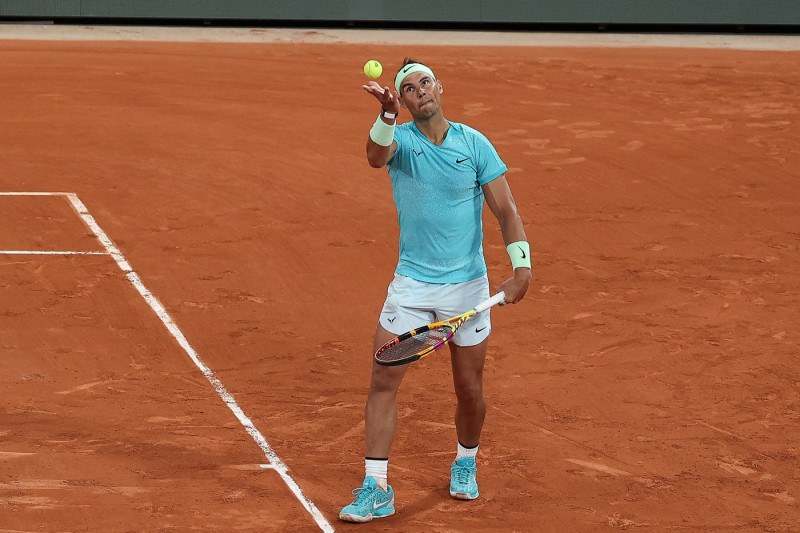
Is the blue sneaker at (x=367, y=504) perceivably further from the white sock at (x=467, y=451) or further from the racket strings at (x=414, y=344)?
the racket strings at (x=414, y=344)

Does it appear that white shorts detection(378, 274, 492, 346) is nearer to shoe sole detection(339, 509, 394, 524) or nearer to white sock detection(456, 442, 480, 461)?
white sock detection(456, 442, 480, 461)

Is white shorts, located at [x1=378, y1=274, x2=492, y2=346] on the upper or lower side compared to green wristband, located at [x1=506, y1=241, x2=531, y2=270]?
lower

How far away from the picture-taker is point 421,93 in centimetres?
585

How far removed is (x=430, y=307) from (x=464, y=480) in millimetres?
1079

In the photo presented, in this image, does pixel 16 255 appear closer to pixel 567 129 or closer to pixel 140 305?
pixel 140 305

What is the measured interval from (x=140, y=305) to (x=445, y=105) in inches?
319

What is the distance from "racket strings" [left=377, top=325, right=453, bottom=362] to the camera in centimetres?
572

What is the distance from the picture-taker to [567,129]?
1584 centimetres

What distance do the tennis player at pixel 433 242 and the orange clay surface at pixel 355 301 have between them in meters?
0.59

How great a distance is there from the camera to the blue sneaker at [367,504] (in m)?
5.97

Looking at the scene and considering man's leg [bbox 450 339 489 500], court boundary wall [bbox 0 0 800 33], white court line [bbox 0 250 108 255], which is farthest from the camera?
court boundary wall [bbox 0 0 800 33]

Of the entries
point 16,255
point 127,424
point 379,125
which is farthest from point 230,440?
point 16,255

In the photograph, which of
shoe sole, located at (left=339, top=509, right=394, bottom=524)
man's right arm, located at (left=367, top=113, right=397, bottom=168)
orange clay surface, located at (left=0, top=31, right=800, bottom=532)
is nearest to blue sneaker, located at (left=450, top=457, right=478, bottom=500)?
orange clay surface, located at (left=0, top=31, right=800, bottom=532)

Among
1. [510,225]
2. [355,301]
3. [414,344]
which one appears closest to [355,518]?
[414,344]
